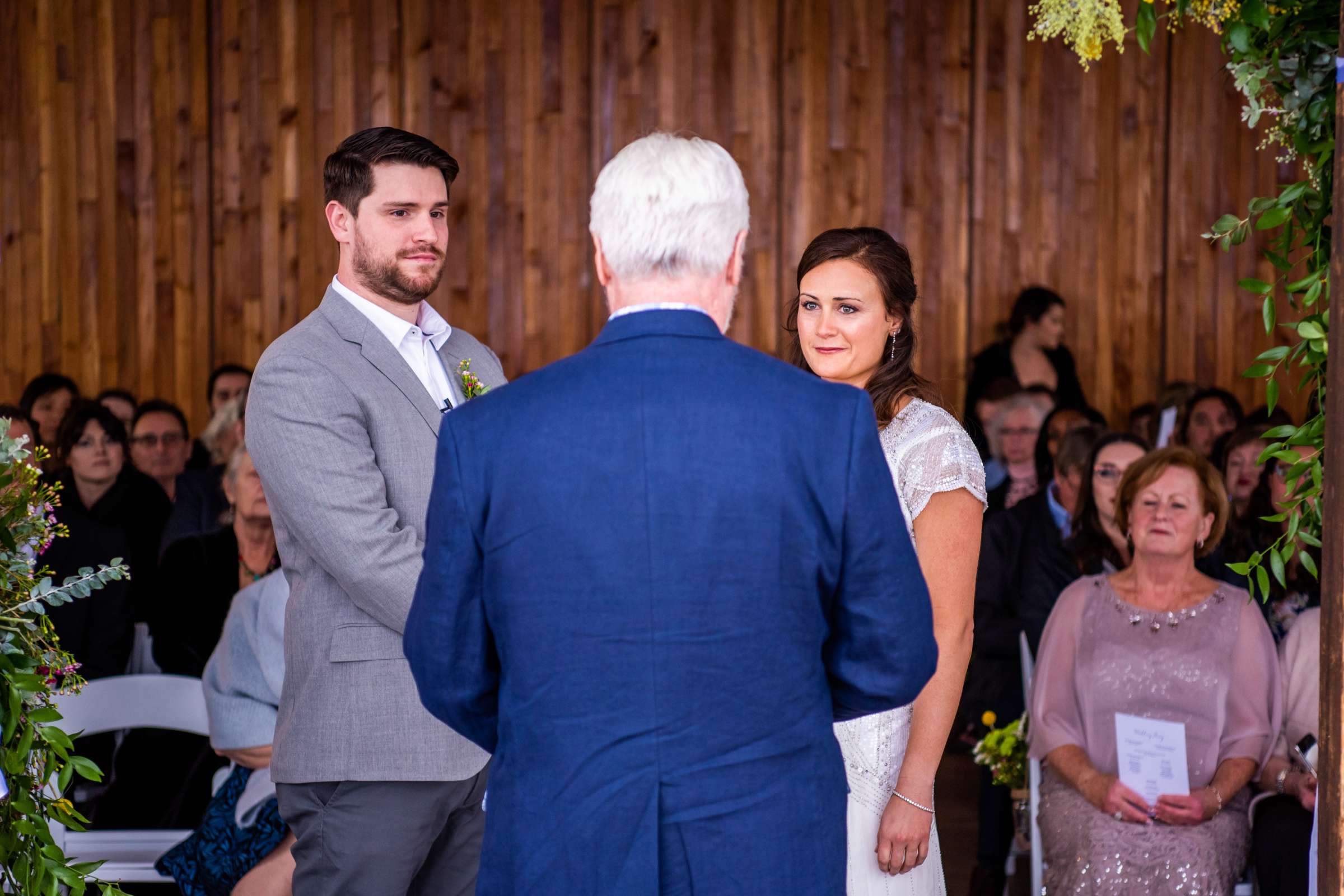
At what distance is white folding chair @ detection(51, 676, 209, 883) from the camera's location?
3.53 meters

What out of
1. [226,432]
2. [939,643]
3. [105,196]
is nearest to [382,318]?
[939,643]

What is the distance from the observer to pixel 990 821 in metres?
4.30

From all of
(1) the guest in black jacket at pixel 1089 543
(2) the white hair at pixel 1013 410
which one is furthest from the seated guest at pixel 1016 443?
(1) the guest in black jacket at pixel 1089 543

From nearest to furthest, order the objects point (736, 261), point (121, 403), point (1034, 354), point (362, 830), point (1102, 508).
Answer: point (736, 261), point (362, 830), point (1102, 508), point (121, 403), point (1034, 354)

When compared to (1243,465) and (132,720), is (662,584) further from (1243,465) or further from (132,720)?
(1243,465)

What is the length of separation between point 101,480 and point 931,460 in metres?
4.27

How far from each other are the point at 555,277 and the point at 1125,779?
5356mm

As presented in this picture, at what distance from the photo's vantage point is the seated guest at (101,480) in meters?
5.52

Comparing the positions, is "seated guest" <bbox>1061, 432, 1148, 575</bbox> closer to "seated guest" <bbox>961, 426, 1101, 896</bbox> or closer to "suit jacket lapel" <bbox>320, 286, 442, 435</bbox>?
"seated guest" <bbox>961, 426, 1101, 896</bbox>

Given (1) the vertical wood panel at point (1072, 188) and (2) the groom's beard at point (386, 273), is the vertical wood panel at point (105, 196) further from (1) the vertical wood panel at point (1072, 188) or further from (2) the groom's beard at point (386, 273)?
(2) the groom's beard at point (386, 273)

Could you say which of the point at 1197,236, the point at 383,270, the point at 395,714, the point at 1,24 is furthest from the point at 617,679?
the point at 1,24

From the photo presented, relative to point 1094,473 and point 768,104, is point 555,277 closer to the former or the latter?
point 768,104

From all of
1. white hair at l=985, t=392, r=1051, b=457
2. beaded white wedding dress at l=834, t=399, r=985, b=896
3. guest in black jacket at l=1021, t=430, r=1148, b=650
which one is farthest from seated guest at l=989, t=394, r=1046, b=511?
beaded white wedding dress at l=834, t=399, r=985, b=896

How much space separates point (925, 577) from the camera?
2182 mm
